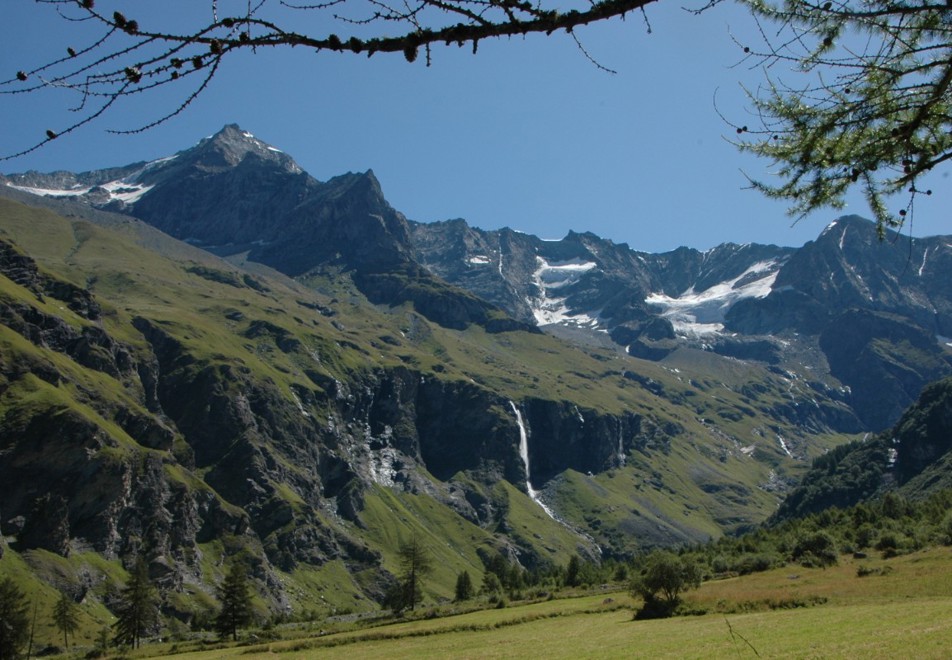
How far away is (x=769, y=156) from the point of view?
1205 centimetres

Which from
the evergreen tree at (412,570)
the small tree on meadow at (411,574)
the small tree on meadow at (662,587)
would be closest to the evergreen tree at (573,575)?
the small tree on meadow at (411,574)

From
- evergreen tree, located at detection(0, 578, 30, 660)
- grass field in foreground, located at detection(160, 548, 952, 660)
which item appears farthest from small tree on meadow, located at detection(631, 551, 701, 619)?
evergreen tree, located at detection(0, 578, 30, 660)

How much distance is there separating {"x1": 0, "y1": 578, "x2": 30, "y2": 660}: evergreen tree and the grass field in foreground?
1452 inches

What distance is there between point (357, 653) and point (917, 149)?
6465 cm

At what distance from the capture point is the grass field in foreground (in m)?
36.6

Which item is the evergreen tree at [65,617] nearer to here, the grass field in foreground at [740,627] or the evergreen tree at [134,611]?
the evergreen tree at [134,611]

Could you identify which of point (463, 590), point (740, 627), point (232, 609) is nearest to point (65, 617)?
point (232, 609)

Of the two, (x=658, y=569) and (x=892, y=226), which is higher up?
(x=892, y=226)

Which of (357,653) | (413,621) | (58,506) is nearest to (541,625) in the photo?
(357,653)

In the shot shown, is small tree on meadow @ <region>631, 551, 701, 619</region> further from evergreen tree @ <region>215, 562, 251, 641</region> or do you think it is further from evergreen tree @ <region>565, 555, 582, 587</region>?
evergreen tree @ <region>565, 555, 582, 587</region>

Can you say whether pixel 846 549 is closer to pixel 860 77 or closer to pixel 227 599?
pixel 227 599

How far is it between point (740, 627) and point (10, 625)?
92.2 metres

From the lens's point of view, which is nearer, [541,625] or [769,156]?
[769,156]

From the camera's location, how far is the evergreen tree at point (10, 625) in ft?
290
